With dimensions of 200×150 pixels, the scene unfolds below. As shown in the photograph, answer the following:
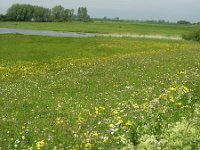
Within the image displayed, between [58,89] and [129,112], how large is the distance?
10282 millimetres

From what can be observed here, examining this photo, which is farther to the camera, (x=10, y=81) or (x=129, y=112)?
(x=10, y=81)

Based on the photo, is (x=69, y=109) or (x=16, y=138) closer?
(x=16, y=138)

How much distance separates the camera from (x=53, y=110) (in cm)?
1509

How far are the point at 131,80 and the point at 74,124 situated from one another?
10897 millimetres

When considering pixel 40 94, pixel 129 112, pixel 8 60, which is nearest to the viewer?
pixel 129 112

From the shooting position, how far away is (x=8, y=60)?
42.3 meters

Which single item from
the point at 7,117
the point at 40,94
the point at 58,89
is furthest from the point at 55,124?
the point at 58,89

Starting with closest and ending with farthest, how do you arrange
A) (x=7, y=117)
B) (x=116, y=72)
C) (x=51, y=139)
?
(x=51, y=139) < (x=7, y=117) < (x=116, y=72)

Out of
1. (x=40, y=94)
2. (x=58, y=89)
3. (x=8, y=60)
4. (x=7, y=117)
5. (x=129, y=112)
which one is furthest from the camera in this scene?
(x=8, y=60)

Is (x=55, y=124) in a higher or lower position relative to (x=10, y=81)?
higher

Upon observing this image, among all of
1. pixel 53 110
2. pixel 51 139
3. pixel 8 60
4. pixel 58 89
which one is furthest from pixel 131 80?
pixel 8 60

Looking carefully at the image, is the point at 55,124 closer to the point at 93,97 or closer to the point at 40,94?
the point at 93,97

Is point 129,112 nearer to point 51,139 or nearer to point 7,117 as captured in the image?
point 51,139

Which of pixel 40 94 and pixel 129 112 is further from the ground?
pixel 129 112
